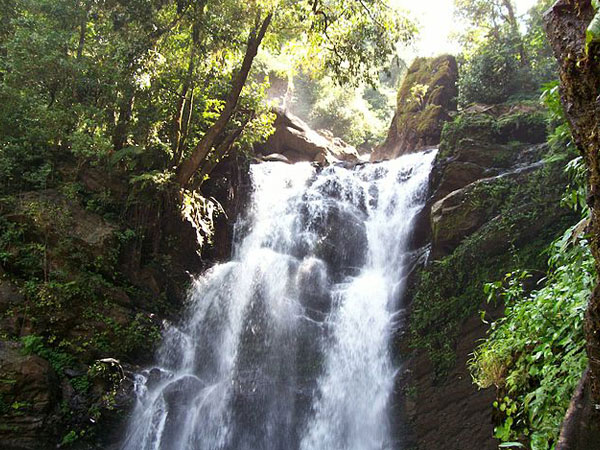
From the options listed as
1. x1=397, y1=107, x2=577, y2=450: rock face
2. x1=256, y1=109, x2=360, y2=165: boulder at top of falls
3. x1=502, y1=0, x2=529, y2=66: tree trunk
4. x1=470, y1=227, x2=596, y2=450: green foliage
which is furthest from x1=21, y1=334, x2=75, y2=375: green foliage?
x1=502, y1=0, x2=529, y2=66: tree trunk

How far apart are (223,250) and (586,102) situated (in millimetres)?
11666

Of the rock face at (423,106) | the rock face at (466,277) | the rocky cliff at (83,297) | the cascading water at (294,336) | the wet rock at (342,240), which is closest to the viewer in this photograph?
the rock face at (466,277)

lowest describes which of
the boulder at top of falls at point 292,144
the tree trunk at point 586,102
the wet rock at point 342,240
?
the tree trunk at point 586,102

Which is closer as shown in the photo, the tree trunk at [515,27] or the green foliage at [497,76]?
the green foliage at [497,76]

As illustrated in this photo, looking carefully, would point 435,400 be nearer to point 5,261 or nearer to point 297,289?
point 297,289

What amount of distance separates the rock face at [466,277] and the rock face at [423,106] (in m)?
7.15

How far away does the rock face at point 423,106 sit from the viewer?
57.9ft

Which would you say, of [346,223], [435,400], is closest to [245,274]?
[346,223]

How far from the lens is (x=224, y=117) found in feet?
35.6

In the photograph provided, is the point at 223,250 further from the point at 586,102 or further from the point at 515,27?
the point at 515,27

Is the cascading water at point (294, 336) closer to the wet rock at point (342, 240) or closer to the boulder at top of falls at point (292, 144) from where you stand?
the wet rock at point (342, 240)

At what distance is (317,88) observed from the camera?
29.6 m

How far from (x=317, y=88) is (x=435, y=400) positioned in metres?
25.1

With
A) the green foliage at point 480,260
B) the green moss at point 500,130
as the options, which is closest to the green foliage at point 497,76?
the green moss at point 500,130
